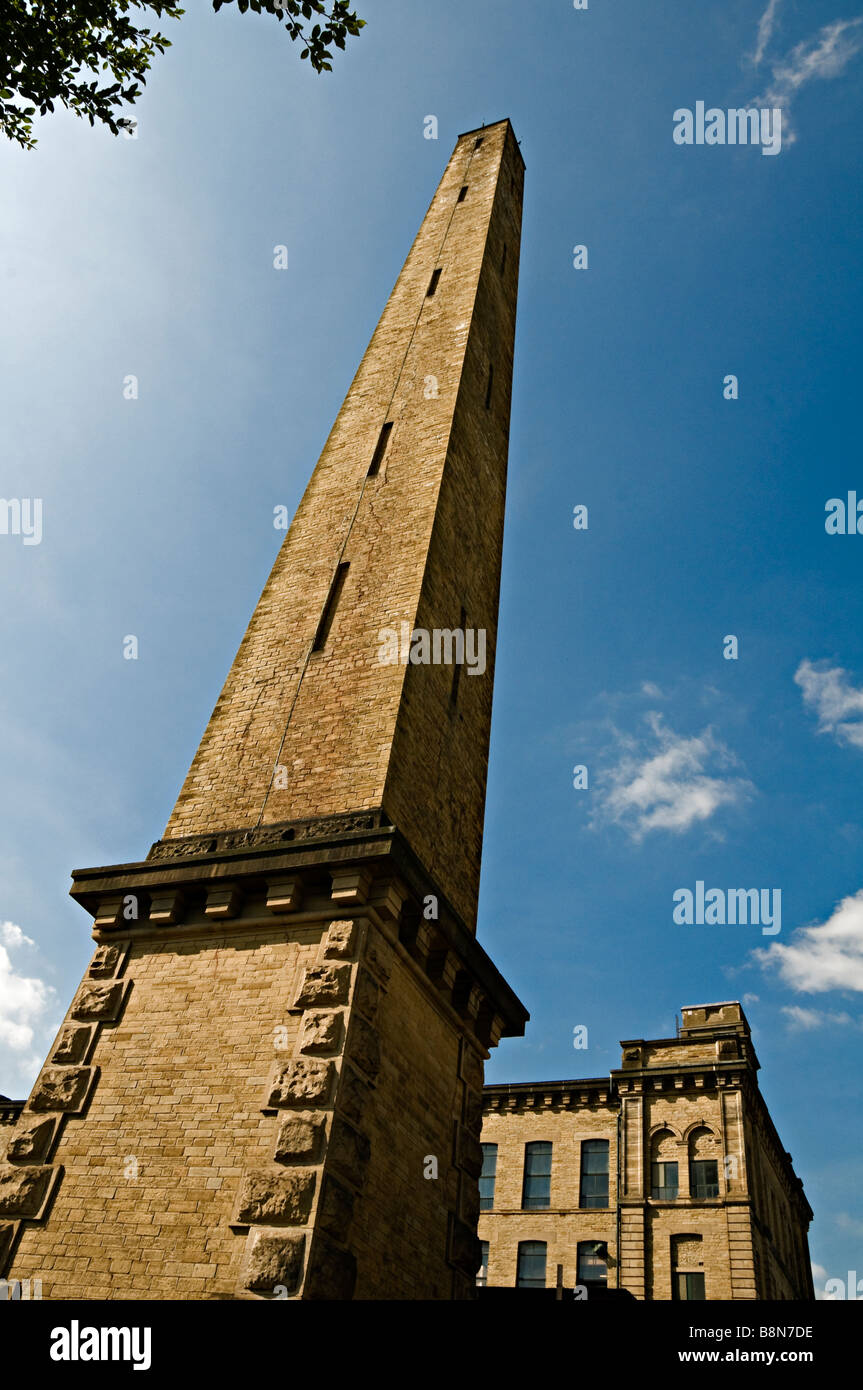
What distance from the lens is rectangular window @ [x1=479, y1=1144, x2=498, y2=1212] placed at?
33.2 meters

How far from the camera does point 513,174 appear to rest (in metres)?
27.6

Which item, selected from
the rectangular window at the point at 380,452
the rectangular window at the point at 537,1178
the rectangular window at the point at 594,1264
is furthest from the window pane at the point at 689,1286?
the rectangular window at the point at 380,452

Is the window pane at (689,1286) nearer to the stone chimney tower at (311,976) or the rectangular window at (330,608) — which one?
the stone chimney tower at (311,976)

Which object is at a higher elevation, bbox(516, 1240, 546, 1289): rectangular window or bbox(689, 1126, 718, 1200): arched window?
bbox(689, 1126, 718, 1200): arched window

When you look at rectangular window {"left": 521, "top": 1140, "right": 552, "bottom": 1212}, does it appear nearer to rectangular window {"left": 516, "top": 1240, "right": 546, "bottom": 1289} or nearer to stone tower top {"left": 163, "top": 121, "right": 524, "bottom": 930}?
rectangular window {"left": 516, "top": 1240, "right": 546, "bottom": 1289}

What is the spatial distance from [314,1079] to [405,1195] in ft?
7.92

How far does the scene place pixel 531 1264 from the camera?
31469 mm

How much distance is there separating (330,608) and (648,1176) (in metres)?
24.5

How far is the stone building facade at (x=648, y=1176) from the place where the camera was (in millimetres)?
28734

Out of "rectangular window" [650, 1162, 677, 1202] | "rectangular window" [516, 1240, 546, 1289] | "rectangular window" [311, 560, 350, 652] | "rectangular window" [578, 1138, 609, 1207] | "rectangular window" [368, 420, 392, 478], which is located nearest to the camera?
"rectangular window" [311, 560, 350, 652]

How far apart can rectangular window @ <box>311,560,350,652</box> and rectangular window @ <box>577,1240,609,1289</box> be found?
2529 centimetres

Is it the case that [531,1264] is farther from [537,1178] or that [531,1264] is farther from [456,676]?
[456,676]

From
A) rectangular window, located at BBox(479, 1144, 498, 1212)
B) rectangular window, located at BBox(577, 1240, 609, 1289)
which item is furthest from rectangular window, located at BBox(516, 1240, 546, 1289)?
rectangular window, located at BBox(479, 1144, 498, 1212)
